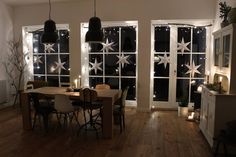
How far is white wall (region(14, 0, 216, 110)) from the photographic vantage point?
5.48 meters

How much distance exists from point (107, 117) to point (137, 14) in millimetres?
3039

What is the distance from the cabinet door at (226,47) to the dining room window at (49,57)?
434 cm

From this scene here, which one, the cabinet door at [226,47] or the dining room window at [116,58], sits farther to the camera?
the dining room window at [116,58]

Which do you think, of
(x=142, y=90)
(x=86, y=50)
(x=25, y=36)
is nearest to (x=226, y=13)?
(x=142, y=90)

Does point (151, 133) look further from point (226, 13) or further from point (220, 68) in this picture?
point (226, 13)

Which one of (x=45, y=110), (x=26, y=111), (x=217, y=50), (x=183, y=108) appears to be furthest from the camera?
(x=183, y=108)

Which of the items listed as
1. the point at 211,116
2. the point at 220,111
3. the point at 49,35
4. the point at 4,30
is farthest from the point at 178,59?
the point at 4,30

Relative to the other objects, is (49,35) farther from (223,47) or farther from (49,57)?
(223,47)

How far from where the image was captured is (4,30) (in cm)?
639

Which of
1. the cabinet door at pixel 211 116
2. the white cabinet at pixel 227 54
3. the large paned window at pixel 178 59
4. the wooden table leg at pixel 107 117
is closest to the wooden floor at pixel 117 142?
the wooden table leg at pixel 107 117

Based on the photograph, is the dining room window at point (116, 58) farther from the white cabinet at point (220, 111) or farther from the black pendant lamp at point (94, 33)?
the white cabinet at point (220, 111)

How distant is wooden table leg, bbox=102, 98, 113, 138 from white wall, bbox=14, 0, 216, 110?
208 centimetres

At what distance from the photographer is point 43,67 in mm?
7008

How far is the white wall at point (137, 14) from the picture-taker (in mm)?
5480
